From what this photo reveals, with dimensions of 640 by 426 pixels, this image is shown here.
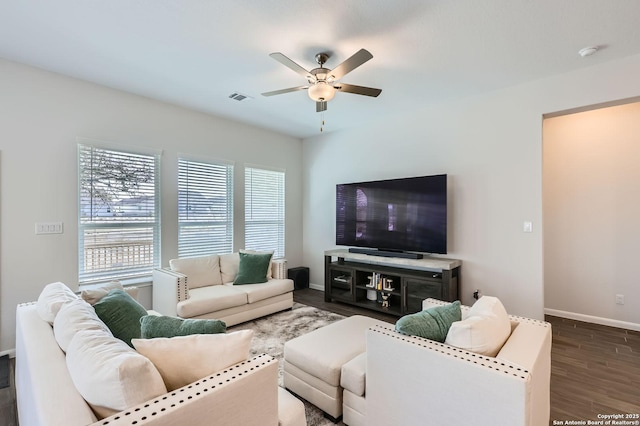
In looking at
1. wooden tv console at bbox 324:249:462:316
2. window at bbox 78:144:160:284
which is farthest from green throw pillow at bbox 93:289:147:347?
wooden tv console at bbox 324:249:462:316

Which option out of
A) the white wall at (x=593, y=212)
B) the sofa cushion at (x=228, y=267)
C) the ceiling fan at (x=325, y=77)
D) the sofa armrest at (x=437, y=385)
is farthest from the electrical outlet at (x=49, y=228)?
the white wall at (x=593, y=212)

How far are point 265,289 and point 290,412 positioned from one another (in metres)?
2.55

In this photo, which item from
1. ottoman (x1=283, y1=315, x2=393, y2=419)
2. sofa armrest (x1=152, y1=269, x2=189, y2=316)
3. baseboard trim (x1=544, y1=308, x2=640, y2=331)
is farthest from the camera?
baseboard trim (x1=544, y1=308, x2=640, y2=331)

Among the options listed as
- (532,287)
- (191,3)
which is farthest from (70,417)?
(532,287)

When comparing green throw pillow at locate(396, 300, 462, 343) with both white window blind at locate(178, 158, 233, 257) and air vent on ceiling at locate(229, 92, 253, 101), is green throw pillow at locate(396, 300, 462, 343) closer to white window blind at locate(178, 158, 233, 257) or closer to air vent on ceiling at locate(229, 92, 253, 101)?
air vent on ceiling at locate(229, 92, 253, 101)

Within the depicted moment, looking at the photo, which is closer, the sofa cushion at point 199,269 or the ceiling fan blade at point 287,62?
the ceiling fan blade at point 287,62

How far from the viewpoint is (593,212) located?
3814mm

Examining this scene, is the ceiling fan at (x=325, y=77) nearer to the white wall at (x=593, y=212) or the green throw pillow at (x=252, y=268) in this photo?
the green throw pillow at (x=252, y=268)

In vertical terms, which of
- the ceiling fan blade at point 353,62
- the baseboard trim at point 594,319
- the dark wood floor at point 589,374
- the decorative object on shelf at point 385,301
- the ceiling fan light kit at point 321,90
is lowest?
the dark wood floor at point 589,374

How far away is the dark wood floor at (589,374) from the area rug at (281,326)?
6.00 ft

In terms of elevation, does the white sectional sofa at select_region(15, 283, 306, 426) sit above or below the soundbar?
below

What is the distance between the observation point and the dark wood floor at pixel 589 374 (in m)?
2.11

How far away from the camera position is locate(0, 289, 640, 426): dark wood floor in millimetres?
2113

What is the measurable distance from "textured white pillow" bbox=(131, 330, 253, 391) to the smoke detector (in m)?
3.58
